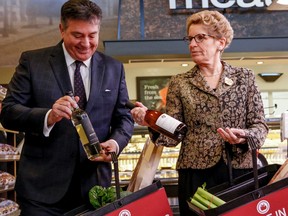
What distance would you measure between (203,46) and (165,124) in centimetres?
42

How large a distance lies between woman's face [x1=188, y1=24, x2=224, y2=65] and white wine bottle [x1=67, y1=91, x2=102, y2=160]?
604mm

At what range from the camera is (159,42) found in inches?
221

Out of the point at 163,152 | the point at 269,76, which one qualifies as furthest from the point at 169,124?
the point at 269,76

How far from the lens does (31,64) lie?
5.62 ft

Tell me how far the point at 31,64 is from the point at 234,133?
83 cm

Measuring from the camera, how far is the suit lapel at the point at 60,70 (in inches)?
66.2

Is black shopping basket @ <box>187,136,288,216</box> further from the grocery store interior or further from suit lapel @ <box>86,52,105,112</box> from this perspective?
the grocery store interior

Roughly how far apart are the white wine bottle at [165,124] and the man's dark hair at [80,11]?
0.37m

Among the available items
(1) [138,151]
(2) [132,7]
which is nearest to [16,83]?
(1) [138,151]

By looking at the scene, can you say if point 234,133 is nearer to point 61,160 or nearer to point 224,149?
point 224,149

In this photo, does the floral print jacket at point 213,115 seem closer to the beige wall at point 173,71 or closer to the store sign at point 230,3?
the store sign at point 230,3

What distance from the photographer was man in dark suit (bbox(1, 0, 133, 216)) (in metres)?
1.63

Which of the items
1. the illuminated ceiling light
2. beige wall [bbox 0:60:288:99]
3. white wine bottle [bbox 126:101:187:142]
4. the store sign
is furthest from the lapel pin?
the illuminated ceiling light

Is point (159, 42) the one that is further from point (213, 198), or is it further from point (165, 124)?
point (213, 198)
